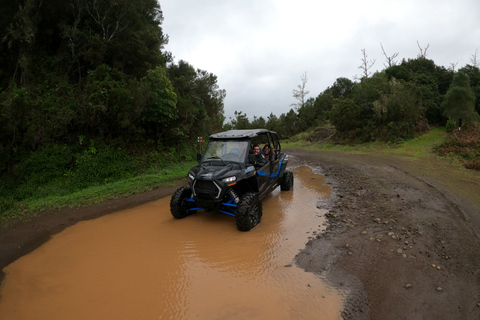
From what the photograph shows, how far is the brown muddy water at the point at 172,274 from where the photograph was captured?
3543 millimetres

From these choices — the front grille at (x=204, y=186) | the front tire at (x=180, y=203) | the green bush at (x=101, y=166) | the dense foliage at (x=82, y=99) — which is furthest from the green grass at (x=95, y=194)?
the front grille at (x=204, y=186)

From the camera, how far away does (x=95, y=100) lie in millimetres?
11750

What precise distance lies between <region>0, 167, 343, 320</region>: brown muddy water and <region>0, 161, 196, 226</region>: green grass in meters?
1.80

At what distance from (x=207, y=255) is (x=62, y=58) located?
1501 cm

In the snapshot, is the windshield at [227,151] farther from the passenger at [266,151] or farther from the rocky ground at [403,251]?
the rocky ground at [403,251]

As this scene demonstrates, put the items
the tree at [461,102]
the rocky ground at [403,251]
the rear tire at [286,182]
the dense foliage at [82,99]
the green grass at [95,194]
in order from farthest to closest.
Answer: the tree at [461,102] → the dense foliage at [82,99] → the rear tire at [286,182] → the green grass at [95,194] → the rocky ground at [403,251]

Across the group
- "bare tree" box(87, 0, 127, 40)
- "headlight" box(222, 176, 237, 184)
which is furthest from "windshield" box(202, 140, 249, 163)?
"bare tree" box(87, 0, 127, 40)

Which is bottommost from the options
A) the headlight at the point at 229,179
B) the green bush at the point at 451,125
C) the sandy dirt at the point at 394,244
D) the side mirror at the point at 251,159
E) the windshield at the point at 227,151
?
the sandy dirt at the point at 394,244

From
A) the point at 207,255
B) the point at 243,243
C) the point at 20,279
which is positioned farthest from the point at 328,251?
the point at 20,279

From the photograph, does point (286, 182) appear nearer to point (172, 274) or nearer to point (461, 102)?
point (172, 274)

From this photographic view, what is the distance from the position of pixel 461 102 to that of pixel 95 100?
70.4ft

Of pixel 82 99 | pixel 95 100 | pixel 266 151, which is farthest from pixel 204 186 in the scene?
pixel 82 99

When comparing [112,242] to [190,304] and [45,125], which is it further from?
[45,125]

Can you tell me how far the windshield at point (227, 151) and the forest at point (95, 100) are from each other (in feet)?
21.2
